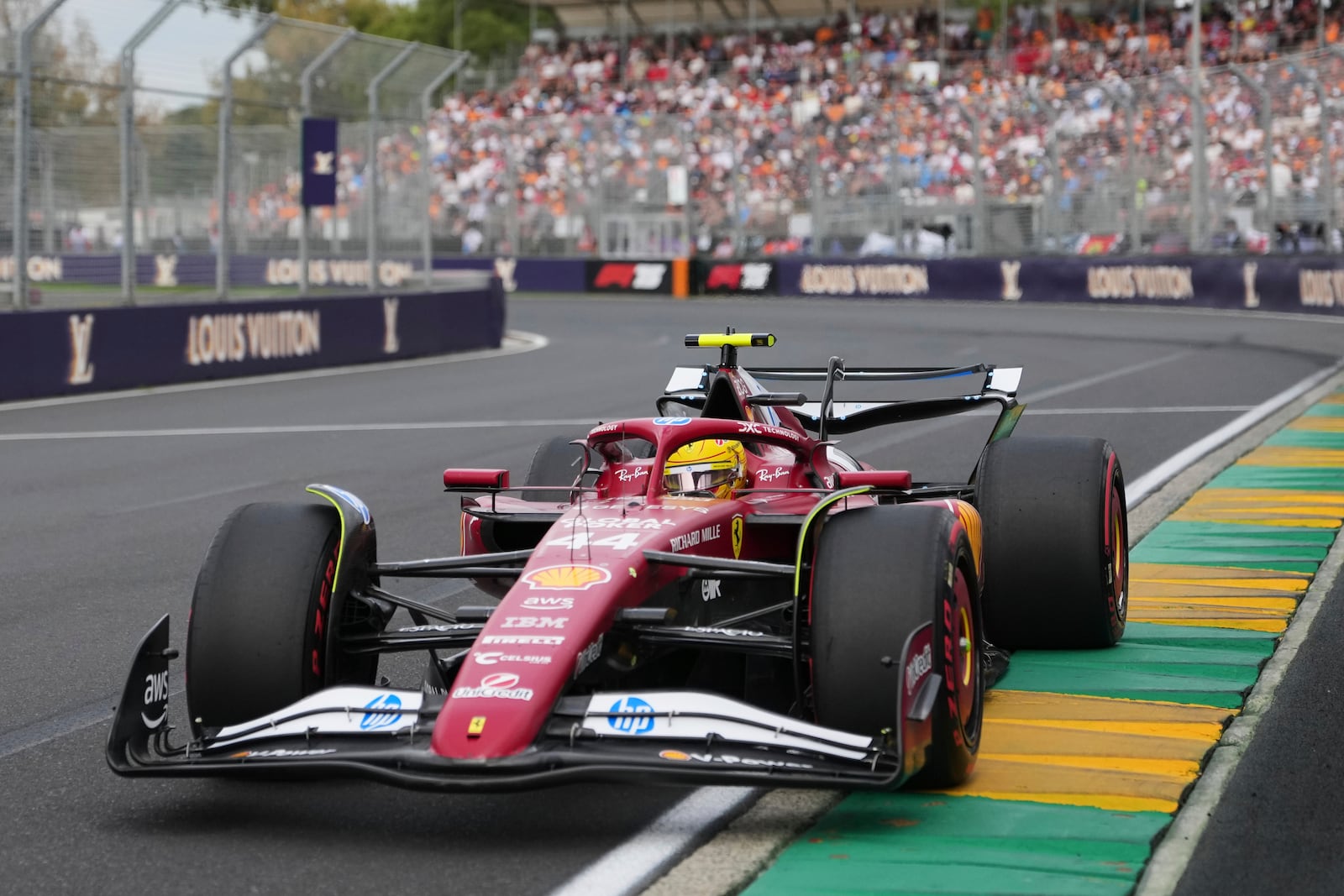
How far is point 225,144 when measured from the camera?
768 inches

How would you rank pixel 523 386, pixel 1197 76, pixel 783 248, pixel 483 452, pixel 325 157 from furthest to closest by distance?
pixel 783 248
pixel 1197 76
pixel 325 157
pixel 523 386
pixel 483 452

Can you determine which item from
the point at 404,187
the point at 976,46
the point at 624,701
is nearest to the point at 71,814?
the point at 624,701

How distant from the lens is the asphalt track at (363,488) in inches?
166

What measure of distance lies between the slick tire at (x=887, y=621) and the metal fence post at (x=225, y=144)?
50.1 feet

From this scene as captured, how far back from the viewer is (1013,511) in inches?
238

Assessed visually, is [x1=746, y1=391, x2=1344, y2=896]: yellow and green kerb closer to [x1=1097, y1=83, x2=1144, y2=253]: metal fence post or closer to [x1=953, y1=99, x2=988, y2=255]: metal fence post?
[x1=1097, y1=83, x2=1144, y2=253]: metal fence post

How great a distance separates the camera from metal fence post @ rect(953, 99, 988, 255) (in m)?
33.7

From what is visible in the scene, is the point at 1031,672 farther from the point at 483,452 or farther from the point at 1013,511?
the point at 483,452

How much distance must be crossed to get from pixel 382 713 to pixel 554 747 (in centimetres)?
46

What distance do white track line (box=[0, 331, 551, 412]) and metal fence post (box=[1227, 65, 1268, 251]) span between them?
449 inches

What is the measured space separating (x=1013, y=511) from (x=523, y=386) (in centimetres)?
1208

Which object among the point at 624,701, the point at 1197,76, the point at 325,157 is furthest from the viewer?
the point at 1197,76

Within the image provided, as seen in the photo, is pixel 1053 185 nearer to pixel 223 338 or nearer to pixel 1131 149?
pixel 1131 149

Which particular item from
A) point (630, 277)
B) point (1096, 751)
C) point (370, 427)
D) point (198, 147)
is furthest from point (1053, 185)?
point (1096, 751)
